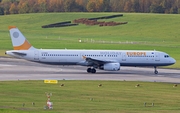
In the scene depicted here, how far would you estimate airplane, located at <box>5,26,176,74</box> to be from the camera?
64.2 m

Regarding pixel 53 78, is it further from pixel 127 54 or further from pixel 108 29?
pixel 108 29

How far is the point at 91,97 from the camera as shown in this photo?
42.8 meters

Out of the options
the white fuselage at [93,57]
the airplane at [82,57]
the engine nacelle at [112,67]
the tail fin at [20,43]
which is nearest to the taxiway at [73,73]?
the engine nacelle at [112,67]

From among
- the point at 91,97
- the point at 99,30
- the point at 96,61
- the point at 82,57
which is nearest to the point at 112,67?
the point at 96,61

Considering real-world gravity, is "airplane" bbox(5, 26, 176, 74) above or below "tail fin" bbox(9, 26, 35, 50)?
below

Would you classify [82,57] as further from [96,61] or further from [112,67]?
[112,67]

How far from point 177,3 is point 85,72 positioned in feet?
450

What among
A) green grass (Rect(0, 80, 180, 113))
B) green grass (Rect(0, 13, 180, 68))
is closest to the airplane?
green grass (Rect(0, 80, 180, 113))

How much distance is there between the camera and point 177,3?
197250mm

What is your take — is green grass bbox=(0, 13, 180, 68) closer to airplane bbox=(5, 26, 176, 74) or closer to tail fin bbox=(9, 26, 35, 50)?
tail fin bbox=(9, 26, 35, 50)

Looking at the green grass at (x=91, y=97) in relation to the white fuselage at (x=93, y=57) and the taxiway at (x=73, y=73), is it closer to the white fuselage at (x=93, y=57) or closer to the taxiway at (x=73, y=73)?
the taxiway at (x=73, y=73)

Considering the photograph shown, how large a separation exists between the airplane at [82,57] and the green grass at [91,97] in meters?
10.2

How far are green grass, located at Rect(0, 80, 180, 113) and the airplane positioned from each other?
1017 centimetres

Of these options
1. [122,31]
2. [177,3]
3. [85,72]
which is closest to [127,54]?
[85,72]
